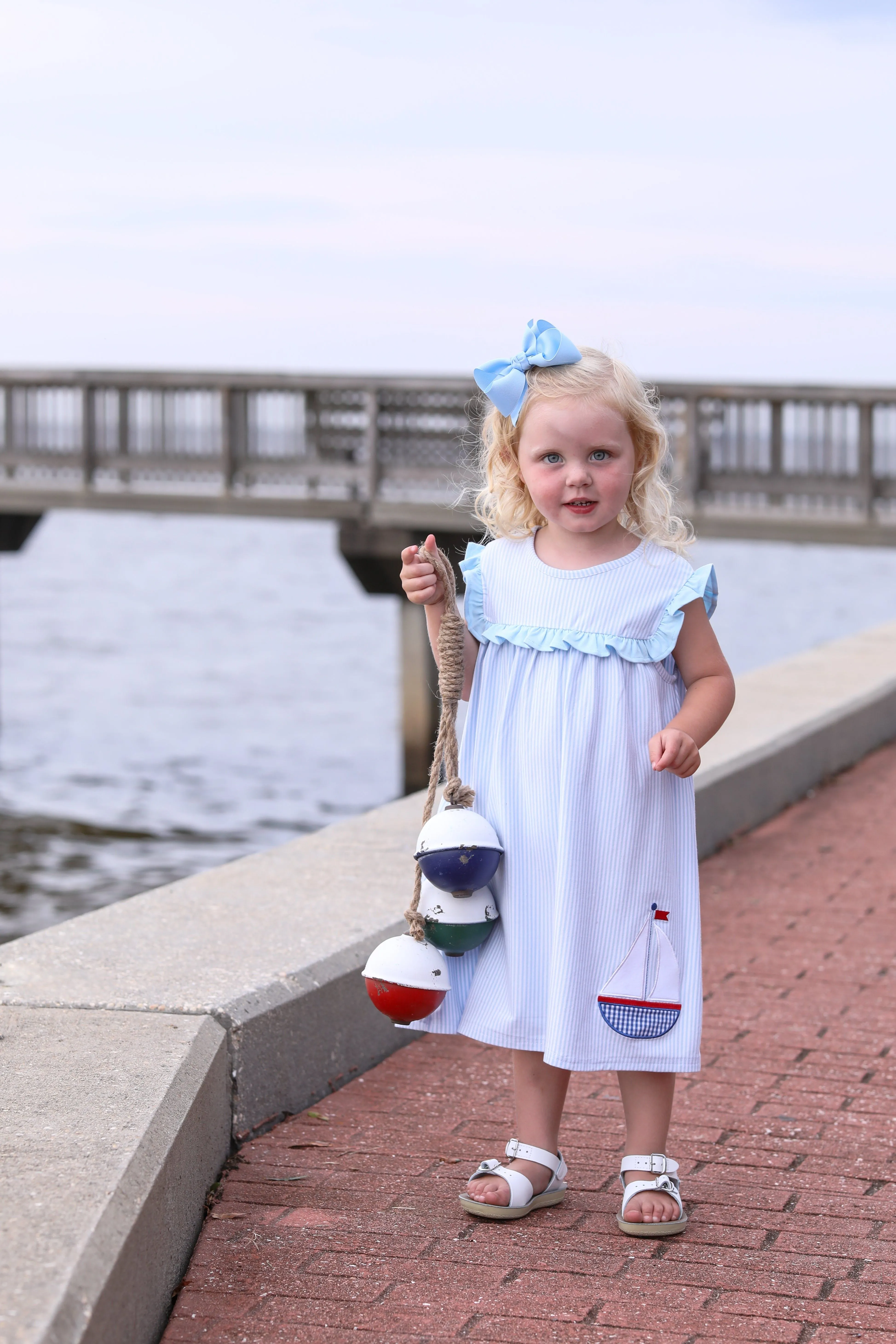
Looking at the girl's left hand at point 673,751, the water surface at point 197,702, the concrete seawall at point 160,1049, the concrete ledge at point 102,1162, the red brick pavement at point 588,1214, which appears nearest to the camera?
the concrete ledge at point 102,1162

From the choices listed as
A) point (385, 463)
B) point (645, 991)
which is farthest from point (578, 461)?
point (385, 463)

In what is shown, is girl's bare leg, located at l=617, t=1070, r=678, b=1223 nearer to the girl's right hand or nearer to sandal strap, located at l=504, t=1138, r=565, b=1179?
sandal strap, located at l=504, t=1138, r=565, b=1179

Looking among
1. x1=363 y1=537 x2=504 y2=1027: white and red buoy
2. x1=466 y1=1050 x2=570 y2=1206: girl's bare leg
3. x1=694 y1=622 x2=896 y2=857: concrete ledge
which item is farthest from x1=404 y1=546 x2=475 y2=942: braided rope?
x1=694 y1=622 x2=896 y2=857: concrete ledge

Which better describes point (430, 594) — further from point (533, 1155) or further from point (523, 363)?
point (533, 1155)

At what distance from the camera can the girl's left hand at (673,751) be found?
9.25ft

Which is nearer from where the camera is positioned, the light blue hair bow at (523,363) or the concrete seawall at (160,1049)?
the concrete seawall at (160,1049)

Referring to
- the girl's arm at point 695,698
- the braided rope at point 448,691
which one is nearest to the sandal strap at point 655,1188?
the braided rope at point 448,691

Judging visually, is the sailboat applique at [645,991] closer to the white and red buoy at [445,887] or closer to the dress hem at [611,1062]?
the dress hem at [611,1062]

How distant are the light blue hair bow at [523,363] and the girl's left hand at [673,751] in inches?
25.0

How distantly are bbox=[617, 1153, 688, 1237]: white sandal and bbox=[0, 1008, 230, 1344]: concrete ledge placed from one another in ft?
2.47

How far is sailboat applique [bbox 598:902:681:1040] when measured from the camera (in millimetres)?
2924

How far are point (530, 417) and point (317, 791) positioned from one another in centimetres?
1312

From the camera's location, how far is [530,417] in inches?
117

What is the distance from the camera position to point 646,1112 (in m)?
3.03
